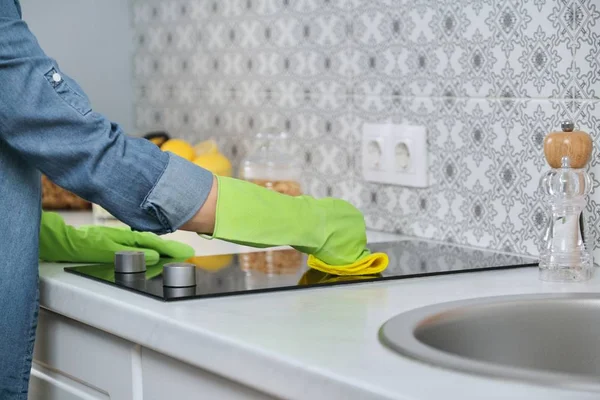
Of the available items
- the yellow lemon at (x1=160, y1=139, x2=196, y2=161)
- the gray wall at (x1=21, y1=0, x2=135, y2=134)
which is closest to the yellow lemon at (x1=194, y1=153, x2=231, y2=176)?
the yellow lemon at (x1=160, y1=139, x2=196, y2=161)

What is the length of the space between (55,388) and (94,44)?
4.32 feet

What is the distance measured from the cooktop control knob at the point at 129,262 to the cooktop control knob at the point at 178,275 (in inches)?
5.0

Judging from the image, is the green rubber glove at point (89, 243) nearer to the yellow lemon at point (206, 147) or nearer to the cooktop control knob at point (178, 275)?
the cooktop control knob at point (178, 275)

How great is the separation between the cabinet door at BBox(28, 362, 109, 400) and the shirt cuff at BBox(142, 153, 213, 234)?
242mm

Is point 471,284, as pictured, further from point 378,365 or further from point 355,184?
point 355,184

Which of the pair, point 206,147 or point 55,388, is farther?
point 206,147

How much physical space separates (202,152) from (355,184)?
1.39ft

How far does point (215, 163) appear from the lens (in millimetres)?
1924

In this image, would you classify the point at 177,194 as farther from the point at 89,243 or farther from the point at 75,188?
the point at 89,243

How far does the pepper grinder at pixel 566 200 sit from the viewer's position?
3.98ft

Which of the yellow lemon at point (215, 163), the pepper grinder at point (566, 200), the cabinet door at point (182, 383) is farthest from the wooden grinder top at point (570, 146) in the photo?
the yellow lemon at point (215, 163)

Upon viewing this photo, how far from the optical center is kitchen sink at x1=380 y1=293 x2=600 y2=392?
1018mm

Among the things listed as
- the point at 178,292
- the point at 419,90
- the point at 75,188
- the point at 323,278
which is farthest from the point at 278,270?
the point at 419,90

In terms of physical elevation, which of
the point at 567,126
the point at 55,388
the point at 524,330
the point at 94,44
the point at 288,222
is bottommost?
the point at 55,388
